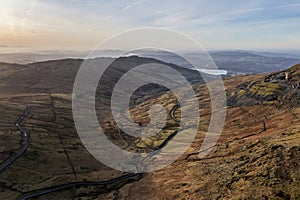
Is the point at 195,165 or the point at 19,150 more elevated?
the point at 19,150

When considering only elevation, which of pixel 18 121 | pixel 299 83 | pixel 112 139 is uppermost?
pixel 299 83

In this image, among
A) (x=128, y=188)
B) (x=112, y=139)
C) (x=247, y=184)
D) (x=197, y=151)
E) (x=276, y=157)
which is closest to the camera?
(x=247, y=184)

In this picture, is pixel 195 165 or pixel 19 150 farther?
pixel 19 150

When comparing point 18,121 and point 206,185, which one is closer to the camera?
point 206,185

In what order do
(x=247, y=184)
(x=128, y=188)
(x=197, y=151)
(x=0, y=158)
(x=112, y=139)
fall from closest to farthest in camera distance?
1. (x=247, y=184)
2. (x=128, y=188)
3. (x=0, y=158)
4. (x=197, y=151)
5. (x=112, y=139)

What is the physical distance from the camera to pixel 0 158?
414 ft

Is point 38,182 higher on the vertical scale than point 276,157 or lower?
lower

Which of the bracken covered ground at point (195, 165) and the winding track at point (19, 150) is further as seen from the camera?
the winding track at point (19, 150)

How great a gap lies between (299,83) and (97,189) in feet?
475

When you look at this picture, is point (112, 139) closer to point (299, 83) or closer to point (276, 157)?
point (276, 157)

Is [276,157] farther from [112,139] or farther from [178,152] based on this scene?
[112,139]

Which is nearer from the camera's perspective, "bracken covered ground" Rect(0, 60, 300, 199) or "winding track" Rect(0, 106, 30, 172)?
"bracken covered ground" Rect(0, 60, 300, 199)

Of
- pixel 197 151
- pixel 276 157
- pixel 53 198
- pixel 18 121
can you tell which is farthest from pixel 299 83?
pixel 18 121

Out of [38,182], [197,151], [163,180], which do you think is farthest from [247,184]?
[38,182]
